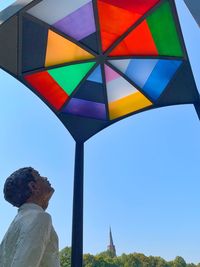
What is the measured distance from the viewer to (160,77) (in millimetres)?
10984

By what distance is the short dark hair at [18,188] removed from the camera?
277cm

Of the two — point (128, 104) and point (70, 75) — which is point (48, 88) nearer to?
point (70, 75)

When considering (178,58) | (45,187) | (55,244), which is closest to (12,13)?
(178,58)

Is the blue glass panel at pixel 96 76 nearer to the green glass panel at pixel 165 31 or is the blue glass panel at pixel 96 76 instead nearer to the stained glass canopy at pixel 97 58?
the stained glass canopy at pixel 97 58

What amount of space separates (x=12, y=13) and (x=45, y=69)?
2441 mm

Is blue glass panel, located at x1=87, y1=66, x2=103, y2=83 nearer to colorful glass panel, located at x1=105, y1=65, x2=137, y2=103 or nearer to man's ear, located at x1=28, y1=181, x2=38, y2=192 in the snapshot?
colorful glass panel, located at x1=105, y1=65, x2=137, y2=103

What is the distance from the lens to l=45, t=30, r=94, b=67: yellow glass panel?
9969 mm

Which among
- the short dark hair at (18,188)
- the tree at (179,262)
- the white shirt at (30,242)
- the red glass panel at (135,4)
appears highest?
the tree at (179,262)

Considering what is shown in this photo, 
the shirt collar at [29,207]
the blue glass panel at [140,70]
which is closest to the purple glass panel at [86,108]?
the blue glass panel at [140,70]

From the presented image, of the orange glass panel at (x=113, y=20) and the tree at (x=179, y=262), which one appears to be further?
the tree at (x=179, y=262)

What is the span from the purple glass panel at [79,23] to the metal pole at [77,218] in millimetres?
3851

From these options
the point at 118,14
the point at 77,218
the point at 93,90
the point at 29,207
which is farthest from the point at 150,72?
the point at 29,207

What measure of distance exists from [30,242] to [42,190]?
61 centimetres

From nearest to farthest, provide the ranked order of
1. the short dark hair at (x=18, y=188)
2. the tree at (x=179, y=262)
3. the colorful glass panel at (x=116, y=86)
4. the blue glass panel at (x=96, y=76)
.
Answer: the short dark hair at (x=18, y=188) → the blue glass panel at (x=96, y=76) → the colorful glass panel at (x=116, y=86) → the tree at (x=179, y=262)
